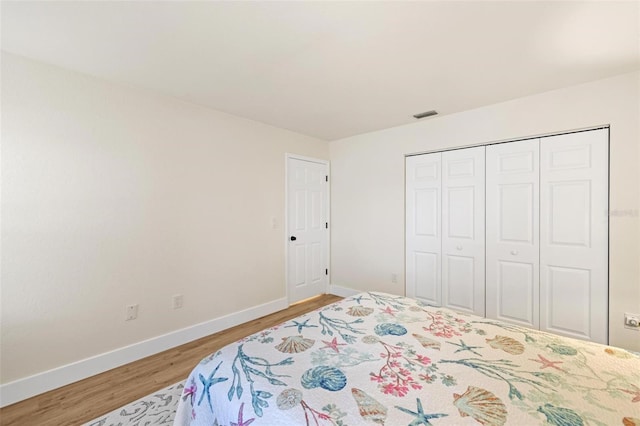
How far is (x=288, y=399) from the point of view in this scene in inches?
38.5

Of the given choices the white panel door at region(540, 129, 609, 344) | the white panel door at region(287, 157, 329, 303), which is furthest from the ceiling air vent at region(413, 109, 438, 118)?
the white panel door at region(287, 157, 329, 303)

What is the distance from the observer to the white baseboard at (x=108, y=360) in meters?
1.89

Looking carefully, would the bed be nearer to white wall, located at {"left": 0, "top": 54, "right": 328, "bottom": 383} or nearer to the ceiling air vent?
white wall, located at {"left": 0, "top": 54, "right": 328, "bottom": 383}

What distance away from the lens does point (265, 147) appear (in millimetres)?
3455

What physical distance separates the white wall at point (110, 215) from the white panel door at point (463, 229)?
2286mm

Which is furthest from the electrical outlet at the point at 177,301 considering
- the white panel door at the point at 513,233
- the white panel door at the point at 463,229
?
the white panel door at the point at 513,233

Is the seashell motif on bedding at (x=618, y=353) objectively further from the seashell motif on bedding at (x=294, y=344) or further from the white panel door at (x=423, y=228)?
the white panel door at (x=423, y=228)

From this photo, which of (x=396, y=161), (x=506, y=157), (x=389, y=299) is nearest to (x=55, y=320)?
(x=389, y=299)

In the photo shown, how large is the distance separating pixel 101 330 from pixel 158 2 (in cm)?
241

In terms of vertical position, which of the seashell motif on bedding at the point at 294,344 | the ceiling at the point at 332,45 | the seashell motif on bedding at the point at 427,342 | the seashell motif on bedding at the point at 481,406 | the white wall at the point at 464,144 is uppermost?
the ceiling at the point at 332,45

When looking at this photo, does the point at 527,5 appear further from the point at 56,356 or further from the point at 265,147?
the point at 56,356

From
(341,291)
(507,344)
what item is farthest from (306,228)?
(507,344)

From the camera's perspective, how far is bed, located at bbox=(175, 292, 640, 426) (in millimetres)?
913

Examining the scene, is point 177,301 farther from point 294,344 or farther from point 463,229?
point 463,229
